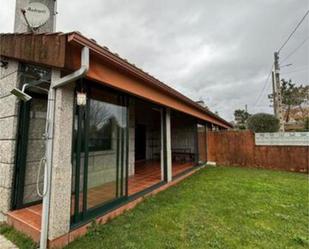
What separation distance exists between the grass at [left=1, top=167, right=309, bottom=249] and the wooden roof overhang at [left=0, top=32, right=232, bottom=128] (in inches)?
95.6

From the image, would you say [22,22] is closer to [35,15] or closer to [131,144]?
[35,15]

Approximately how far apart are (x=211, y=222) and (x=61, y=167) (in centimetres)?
280

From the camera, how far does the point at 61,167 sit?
2791 mm

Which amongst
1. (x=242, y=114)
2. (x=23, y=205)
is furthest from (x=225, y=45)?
(x=242, y=114)

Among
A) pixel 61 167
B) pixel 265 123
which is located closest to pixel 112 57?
pixel 61 167

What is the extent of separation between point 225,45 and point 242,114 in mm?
31078

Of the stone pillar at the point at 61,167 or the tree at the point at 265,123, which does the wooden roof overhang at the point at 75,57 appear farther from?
the tree at the point at 265,123

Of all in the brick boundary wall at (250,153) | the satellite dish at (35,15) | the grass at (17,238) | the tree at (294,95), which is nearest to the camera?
the grass at (17,238)

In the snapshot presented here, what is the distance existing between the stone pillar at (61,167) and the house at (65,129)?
0.01 metres

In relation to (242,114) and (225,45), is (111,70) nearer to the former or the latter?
(225,45)

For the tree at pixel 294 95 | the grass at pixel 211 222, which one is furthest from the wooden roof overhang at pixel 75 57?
the tree at pixel 294 95

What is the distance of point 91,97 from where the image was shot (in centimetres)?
345

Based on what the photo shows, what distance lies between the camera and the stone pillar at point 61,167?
271cm

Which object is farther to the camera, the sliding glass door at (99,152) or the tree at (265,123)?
the tree at (265,123)
